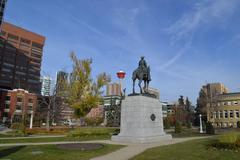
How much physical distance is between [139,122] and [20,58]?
384 ft

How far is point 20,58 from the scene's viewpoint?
394ft

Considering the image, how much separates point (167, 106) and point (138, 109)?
128 meters

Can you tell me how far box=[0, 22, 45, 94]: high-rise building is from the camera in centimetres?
11256

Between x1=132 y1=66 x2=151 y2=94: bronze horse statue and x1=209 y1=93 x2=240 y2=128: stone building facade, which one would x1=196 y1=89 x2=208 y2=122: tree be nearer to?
x1=209 y1=93 x2=240 y2=128: stone building facade

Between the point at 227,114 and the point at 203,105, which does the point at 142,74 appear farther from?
the point at 227,114

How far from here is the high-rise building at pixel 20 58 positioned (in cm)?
11256

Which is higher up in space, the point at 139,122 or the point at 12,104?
the point at 12,104

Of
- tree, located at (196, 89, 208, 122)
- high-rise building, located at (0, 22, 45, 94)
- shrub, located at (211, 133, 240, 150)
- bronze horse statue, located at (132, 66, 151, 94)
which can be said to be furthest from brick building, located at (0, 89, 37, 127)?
shrub, located at (211, 133, 240, 150)

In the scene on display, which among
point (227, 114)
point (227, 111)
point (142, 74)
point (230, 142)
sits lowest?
point (230, 142)


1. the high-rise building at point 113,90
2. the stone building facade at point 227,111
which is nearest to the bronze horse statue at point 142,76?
the stone building facade at point 227,111

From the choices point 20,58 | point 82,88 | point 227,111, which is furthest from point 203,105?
point 20,58

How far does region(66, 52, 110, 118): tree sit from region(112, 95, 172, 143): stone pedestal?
49.4ft

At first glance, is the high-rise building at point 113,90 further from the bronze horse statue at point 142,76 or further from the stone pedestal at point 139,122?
the stone pedestal at point 139,122

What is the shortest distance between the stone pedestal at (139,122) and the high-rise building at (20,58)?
99.5 metres
